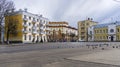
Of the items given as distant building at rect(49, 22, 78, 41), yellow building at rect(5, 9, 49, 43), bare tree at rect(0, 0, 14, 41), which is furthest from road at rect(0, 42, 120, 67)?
distant building at rect(49, 22, 78, 41)

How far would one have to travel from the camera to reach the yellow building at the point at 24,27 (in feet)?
256

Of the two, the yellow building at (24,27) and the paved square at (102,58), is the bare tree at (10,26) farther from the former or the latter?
the paved square at (102,58)

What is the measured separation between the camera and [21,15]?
3314 inches

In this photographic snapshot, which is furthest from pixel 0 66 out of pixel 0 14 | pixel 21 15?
pixel 21 15

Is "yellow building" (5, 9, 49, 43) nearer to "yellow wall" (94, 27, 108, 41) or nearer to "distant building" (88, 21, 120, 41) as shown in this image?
"yellow wall" (94, 27, 108, 41)

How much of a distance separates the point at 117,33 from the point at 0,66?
96.1m

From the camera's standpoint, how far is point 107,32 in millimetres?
108938

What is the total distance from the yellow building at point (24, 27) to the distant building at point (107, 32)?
30.9 m

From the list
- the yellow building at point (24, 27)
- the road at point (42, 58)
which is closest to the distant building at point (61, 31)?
the yellow building at point (24, 27)

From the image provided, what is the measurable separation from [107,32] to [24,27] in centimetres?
4287

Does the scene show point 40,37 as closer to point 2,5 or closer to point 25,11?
point 25,11

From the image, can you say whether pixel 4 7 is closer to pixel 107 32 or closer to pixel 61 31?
pixel 107 32

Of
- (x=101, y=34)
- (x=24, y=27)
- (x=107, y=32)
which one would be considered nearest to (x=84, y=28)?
(x=101, y=34)

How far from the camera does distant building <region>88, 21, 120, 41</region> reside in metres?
104
